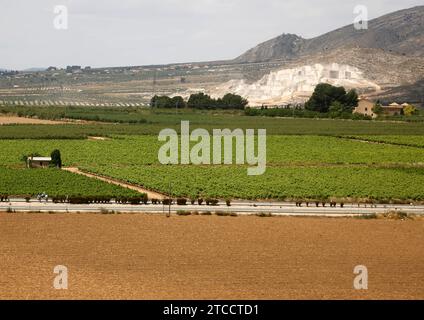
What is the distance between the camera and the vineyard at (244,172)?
4906 cm

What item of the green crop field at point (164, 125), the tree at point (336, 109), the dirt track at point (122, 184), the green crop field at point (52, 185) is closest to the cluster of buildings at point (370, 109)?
the tree at point (336, 109)

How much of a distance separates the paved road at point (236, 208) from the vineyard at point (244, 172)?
287cm

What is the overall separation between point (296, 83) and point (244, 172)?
12660 centimetres

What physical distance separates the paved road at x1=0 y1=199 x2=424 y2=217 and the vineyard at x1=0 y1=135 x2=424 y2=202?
2.87 m

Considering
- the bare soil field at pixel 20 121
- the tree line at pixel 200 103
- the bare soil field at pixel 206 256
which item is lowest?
the bare soil field at pixel 206 256

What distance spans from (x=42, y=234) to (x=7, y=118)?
80.2 metres

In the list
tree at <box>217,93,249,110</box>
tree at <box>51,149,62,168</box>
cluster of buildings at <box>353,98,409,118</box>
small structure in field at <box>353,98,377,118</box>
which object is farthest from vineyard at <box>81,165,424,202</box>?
tree at <box>217,93,249,110</box>

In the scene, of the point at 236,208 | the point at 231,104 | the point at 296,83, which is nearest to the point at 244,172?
the point at 236,208

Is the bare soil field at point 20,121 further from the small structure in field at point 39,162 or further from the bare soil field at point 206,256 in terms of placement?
the bare soil field at point 206,256

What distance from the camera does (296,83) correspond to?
182 m

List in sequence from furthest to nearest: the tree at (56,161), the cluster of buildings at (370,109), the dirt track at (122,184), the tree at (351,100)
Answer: the tree at (351,100), the cluster of buildings at (370,109), the tree at (56,161), the dirt track at (122,184)

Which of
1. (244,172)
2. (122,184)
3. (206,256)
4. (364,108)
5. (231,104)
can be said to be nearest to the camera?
(206,256)

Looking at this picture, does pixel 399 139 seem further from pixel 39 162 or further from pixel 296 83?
pixel 296 83

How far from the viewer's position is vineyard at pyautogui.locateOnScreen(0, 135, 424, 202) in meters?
49.1
